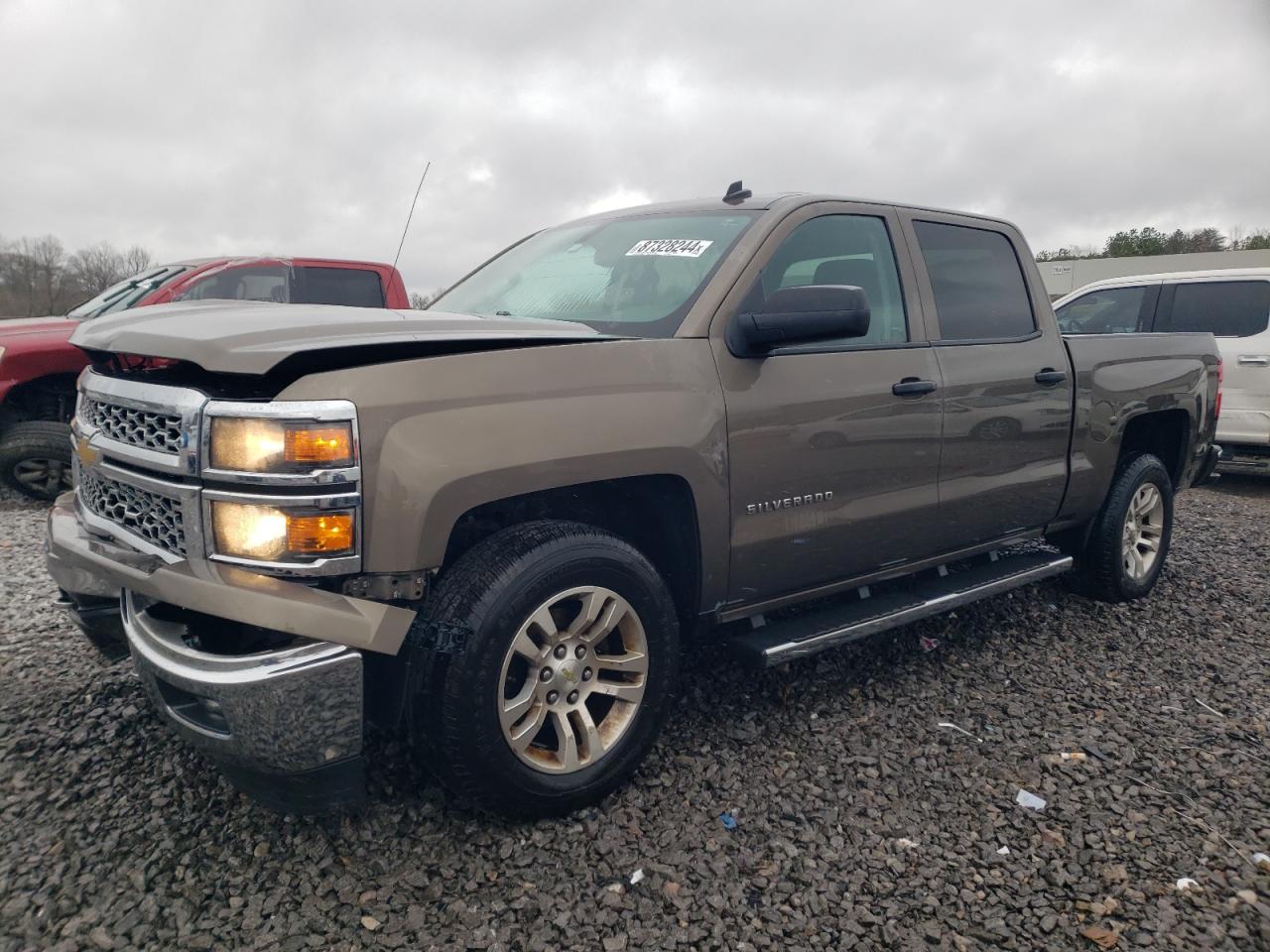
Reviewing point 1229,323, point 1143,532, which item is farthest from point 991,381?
point 1229,323

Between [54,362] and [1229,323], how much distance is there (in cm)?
938

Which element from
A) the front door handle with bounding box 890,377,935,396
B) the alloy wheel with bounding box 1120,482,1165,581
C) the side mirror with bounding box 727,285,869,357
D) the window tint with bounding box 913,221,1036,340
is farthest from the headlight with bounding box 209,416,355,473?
the alloy wheel with bounding box 1120,482,1165,581

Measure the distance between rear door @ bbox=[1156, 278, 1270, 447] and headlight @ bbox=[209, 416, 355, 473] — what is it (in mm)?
7874

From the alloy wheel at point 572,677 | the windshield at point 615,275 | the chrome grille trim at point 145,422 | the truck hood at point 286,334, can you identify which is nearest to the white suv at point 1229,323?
the windshield at point 615,275

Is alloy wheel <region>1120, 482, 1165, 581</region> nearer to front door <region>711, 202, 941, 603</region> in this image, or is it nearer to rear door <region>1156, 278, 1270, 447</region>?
front door <region>711, 202, 941, 603</region>

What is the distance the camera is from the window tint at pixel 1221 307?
25.3ft

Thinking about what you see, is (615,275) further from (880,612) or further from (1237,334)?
(1237,334)

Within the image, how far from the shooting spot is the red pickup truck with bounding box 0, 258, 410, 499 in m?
5.65

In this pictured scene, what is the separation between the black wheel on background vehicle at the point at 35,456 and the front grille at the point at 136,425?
385 cm

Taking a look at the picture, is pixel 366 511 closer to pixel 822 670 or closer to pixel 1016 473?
pixel 822 670

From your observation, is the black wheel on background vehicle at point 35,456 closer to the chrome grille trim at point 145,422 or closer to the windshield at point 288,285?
the windshield at point 288,285

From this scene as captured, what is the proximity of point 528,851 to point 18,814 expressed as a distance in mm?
1436

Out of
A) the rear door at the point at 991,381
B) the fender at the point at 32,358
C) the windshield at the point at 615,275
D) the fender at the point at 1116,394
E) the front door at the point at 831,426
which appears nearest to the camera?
the front door at the point at 831,426

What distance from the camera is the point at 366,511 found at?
2.02 meters
